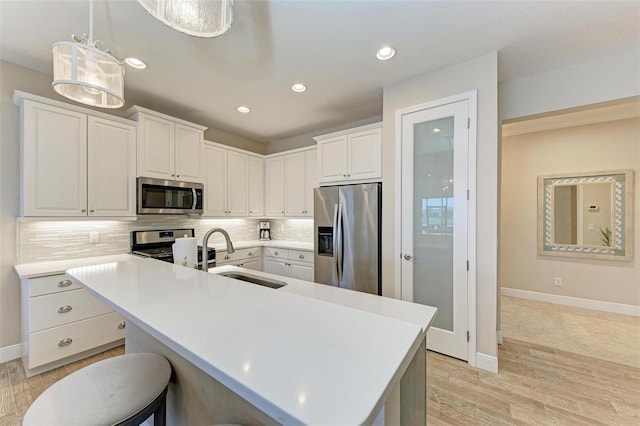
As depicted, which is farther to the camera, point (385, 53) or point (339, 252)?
point (339, 252)

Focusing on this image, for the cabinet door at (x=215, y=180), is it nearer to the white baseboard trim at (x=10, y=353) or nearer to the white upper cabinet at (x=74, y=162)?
the white upper cabinet at (x=74, y=162)

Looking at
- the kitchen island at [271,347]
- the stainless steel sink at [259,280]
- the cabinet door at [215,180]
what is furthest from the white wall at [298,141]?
the kitchen island at [271,347]

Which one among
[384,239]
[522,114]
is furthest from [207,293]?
[522,114]

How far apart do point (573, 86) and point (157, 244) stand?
473 cm

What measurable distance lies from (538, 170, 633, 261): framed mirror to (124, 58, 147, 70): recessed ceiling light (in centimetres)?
537

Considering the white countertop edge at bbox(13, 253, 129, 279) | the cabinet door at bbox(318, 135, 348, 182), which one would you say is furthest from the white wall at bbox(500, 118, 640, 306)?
the white countertop edge at bbox(13, 253, 129, 279)

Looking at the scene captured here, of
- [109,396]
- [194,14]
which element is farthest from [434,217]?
[109,396]

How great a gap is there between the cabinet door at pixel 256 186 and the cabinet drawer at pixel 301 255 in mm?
1068

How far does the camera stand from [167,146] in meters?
3.06

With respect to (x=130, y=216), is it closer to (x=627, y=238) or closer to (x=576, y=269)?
(x=576, y=269)

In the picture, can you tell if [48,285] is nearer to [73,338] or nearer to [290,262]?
[73,338]

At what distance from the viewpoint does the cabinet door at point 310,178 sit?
3869mm

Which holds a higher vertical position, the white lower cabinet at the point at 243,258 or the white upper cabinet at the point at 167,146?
the white upper cabinet at the point at 167,146

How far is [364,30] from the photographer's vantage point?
190 centimetres
